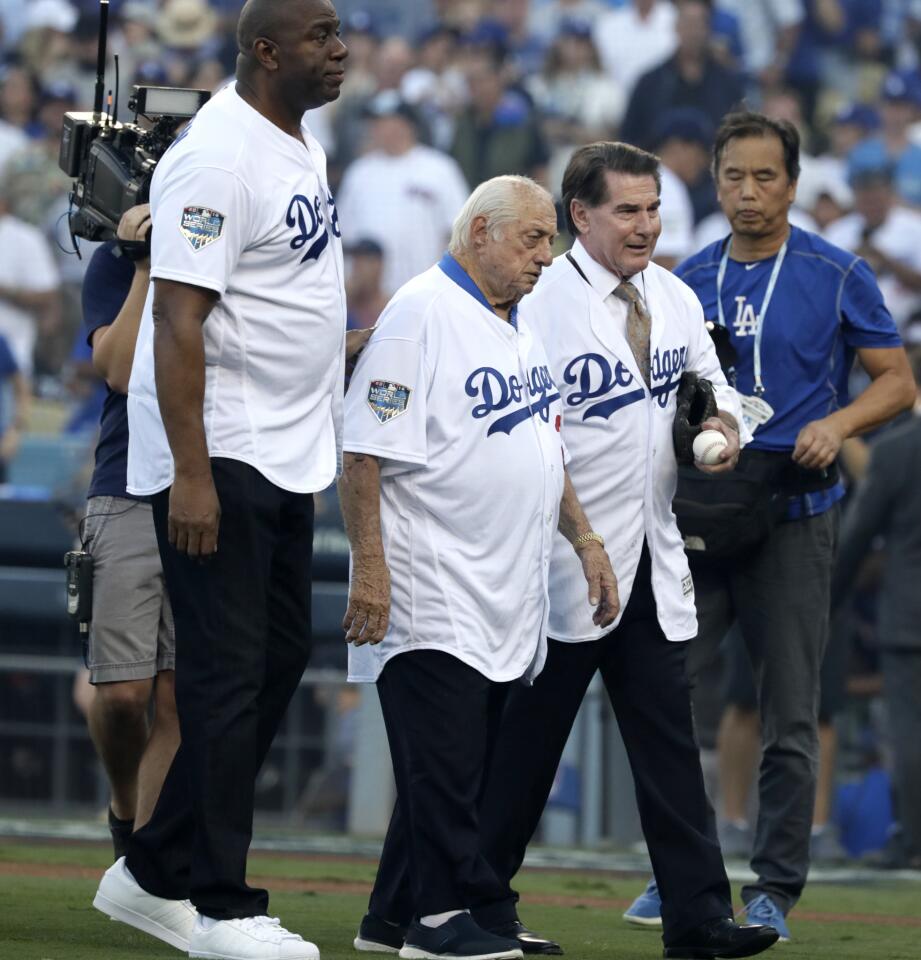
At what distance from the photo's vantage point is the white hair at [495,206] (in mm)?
4824

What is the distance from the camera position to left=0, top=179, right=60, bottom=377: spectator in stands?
12781 millimetres

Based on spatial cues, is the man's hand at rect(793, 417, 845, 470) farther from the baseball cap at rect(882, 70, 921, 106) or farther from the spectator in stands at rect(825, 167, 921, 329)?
the baseball cap at rect(882, 70, 921, 106)

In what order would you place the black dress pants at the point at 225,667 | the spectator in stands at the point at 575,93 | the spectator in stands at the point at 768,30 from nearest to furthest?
the black dress pants at the point at 225,667
the spectator in stands at the point at 575,93
the spectator in stands at the point at 768,30

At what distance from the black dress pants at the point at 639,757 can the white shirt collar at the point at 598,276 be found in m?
0.68

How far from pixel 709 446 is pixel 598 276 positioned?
0.54 metres

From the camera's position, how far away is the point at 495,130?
46.9 feet

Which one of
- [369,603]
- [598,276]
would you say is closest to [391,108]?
[598,276]

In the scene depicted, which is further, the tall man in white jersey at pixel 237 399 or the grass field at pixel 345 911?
the grass field at pixel 345 911

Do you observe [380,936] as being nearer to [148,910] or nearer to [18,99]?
[148,910]

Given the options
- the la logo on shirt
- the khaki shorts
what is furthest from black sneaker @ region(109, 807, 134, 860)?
the la logo on shirt

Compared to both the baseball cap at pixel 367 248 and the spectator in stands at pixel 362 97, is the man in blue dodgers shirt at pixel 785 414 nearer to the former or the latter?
the baseball cap at pixel 367 248

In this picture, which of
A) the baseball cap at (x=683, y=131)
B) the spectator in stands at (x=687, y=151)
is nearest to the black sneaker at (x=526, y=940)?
the spectator in stands at (x=687, y=151)

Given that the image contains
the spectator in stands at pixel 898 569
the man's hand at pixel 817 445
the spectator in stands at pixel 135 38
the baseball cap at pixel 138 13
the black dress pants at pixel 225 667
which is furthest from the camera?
the baseball cap at pixel 138 13

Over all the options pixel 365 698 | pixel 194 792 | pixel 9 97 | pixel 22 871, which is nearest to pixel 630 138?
pixel 9 97
